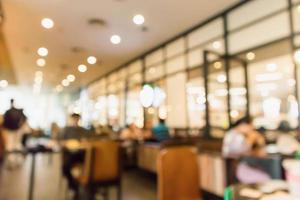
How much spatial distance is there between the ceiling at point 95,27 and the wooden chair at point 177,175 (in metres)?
3.54

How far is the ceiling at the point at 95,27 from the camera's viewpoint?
5.23 metres

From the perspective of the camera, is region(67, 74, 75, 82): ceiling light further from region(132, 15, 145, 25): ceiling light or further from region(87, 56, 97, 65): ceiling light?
region(132, 15, 145, 25): ceiling light

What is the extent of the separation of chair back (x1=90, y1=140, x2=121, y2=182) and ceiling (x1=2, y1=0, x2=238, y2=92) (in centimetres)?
284

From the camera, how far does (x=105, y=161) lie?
3584 mm

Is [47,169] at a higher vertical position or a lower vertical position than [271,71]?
A: lower

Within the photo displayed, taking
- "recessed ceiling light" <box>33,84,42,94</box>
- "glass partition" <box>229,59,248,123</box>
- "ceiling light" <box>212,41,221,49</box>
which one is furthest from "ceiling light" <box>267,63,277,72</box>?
"recessed ceiling light" <box>33,84,42,94</box>

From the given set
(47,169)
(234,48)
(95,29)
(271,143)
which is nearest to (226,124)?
(271,143)

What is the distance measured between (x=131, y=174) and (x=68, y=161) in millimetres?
3139

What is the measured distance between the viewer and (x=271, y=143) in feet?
14.4

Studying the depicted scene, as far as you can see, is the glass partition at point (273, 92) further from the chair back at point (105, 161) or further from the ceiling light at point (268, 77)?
the chair back at point (105, 161)

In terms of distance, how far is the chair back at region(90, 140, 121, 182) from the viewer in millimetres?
3504

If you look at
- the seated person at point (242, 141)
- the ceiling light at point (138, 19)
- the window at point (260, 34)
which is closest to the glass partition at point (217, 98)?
the window at point (260, 34)

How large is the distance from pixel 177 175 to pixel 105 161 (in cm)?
155

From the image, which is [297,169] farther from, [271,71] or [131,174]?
[131,174]
